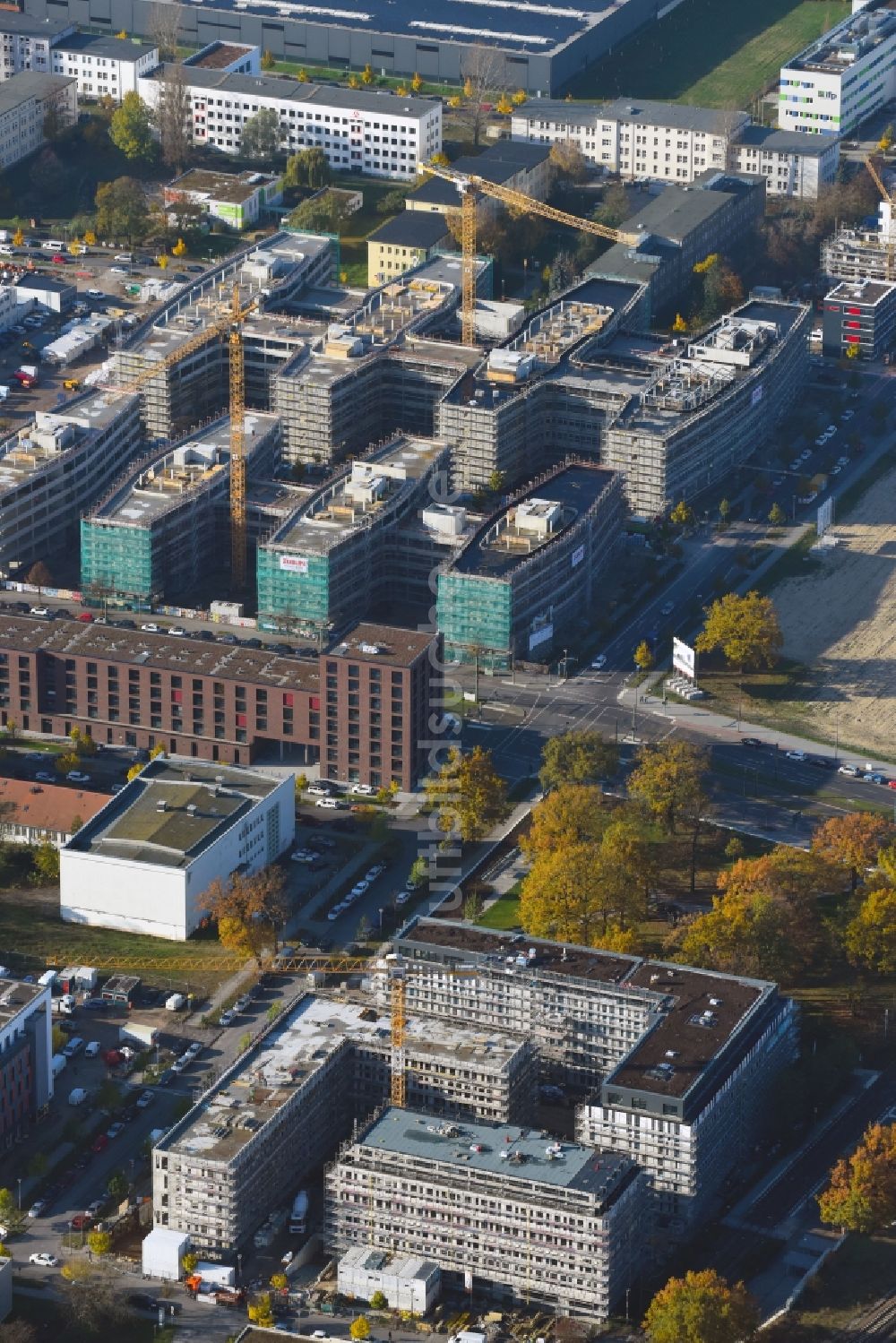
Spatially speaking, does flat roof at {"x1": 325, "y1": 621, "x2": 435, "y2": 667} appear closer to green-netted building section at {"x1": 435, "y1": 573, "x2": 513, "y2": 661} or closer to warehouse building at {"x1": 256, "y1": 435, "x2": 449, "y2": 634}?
green-netted building section at {"x1": 435, "y1": 573, "x2": 513, "y2": 661}

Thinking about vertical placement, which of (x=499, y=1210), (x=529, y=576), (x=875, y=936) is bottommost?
(x=875, y=936)

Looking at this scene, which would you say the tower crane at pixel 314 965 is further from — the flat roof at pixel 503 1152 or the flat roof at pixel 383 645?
the flat roof at pixel 383 645

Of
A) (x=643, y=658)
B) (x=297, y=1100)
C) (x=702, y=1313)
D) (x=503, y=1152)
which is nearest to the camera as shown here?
(x=702, y=1313)

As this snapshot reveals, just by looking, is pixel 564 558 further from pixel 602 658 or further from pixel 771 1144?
pixel 771 1144

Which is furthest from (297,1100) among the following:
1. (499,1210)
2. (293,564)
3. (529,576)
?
(293,564)

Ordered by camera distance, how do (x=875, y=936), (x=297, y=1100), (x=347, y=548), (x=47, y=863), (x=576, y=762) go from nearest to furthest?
(x=297, y=1100), (x=875, y=936), (x=47, y=863), (x=576, y=762), (x=347, y=548)

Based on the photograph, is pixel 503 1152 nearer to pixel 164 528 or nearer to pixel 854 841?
pixel 854 841

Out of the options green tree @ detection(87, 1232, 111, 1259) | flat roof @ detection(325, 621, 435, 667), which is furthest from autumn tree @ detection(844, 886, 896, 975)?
green tree @ detection(87, 1232, 111, 1259)
